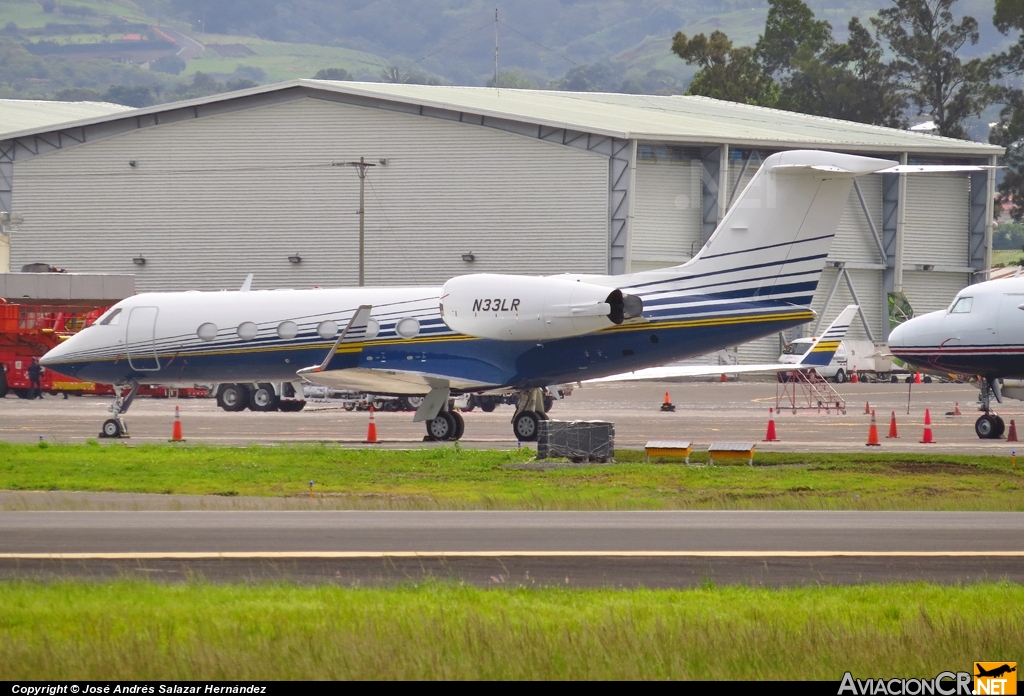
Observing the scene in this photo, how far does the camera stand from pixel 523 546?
43.9ft

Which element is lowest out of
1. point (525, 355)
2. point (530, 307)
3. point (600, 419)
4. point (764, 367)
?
point (600, 419)

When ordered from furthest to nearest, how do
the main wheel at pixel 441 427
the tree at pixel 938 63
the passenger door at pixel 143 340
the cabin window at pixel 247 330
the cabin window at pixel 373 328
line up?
1. the tree at pixel 938 63
2. the passenger door at pixel 143 340
3. the cabin window at pixel 247 330
4. the cabin window at pixel 373 328
5. the main wheel at pixel 441 427

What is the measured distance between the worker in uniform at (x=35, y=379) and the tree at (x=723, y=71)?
6857 centimetres

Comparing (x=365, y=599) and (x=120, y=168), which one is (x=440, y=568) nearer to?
(x=365, y=599)

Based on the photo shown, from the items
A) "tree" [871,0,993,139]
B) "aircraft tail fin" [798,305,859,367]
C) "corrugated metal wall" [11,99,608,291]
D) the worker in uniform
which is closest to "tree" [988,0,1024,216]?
"tree" [871,0,993,139]

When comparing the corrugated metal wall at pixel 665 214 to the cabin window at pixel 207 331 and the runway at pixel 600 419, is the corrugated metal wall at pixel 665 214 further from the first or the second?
the cabin window at pixel 207 331

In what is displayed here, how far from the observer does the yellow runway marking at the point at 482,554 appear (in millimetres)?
12500

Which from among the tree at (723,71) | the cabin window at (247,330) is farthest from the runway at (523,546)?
the tree at (723,71)

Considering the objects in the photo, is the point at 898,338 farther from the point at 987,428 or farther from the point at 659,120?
the point at 659,120

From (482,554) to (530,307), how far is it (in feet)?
45.3

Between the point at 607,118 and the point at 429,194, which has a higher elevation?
the point at 607,118

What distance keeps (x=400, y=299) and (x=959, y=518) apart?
1505 cm

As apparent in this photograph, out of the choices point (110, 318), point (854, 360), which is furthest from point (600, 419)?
point (854, 360)

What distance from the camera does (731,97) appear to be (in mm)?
104188
